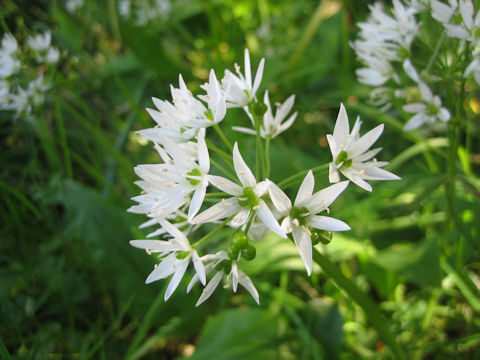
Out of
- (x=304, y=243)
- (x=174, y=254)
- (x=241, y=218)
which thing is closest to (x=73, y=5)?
(x=174, y=254)

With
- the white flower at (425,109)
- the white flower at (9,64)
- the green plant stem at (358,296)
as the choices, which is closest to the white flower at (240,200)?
the green plant stem at (358,296)

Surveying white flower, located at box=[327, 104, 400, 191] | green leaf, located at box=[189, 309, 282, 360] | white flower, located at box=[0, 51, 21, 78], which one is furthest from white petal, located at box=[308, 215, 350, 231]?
white flower, located at box=[0, 51, 21, 78]

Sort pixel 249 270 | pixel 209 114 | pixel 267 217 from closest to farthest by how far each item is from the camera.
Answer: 1. pixel 267 217
2. pixel 209 114
3. pixel 249 270

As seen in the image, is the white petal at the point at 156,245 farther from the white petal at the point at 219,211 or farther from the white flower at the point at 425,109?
the white flower at the point at 425,109

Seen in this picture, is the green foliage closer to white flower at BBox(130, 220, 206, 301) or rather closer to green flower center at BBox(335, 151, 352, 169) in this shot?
white flower at BBox(130, 220, 206, 301)

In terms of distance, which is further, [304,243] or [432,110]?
[432,110]

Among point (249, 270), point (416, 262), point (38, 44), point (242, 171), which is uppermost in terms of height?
point (38, 44)

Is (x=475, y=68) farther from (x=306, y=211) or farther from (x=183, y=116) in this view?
(x=183, y=116)
